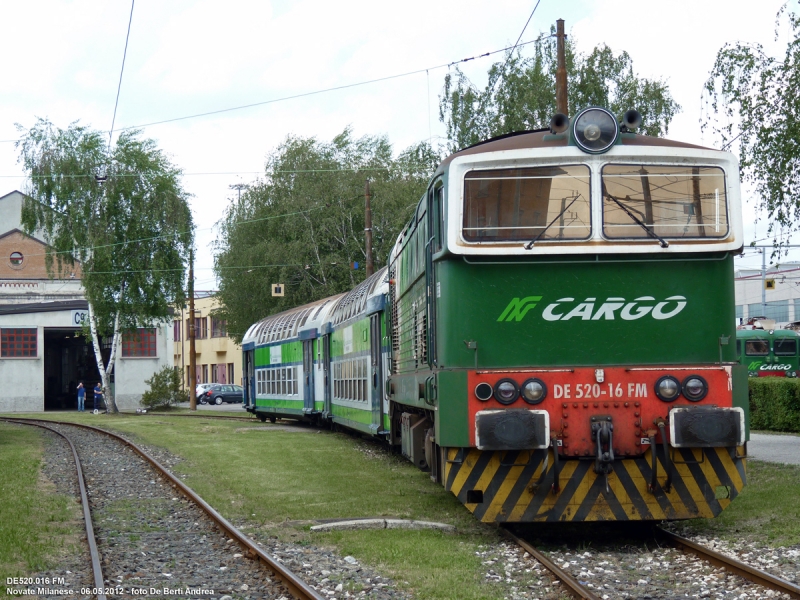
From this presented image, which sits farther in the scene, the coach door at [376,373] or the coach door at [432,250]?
the coach door at [376,373]

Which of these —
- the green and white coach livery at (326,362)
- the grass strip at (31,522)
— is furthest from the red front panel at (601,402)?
the green and white coach livery at (326,362)

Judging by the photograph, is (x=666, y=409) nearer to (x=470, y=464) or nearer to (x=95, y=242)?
(x=470, y=464)

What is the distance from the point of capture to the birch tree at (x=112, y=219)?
133 feet

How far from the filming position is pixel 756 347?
124 feet

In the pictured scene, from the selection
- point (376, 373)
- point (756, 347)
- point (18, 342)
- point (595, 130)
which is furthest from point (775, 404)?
point (18, 342)

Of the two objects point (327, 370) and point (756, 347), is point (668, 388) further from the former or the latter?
point (756, 347)

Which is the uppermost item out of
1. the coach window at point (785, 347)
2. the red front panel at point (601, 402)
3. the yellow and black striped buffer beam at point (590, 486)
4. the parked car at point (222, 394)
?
the coach window at point (785, 347)

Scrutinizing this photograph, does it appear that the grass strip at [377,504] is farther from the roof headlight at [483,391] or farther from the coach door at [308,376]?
the coach door at [308,376]

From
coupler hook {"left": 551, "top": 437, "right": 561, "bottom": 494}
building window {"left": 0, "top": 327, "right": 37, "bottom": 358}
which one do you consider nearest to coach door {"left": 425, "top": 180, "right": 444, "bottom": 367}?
coupler hook {"left": 551, "top": 437, "right": 561, "bottom": 494}

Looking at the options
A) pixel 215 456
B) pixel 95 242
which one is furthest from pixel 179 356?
pixel 215 456

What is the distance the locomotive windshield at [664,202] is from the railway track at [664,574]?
2.54 m

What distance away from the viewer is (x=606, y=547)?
27.8ft

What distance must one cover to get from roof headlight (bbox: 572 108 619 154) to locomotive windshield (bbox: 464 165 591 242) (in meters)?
0.20

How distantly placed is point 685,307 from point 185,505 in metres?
6.47
